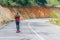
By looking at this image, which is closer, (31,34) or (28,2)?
(31,34)

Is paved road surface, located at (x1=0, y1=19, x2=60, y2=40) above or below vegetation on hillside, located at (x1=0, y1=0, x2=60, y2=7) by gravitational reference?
above

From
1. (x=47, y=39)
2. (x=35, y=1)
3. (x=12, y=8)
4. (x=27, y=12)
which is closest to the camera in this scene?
(x=47, y=39)

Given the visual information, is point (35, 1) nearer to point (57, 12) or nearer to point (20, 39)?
point (57, 12)

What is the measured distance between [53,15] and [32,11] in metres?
9.57

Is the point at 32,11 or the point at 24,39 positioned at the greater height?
the point at 24,39

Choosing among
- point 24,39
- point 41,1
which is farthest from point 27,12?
point 24,39

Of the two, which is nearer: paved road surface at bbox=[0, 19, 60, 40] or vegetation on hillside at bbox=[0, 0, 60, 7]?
paved road surface at bbox=[0, 19, 60, 40]

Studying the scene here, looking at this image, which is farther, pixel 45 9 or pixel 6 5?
pixel 45 9

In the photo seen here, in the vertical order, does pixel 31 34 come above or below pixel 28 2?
above

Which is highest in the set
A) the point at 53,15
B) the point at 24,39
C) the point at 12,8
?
the point at 24,39

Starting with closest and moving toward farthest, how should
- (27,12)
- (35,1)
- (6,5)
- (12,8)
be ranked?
(6,5)
(12,8)
(27,12)
(35,1)

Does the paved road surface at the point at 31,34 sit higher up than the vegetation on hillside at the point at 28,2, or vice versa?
the paved road surface at the point at 31,34

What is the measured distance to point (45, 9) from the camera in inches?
3686

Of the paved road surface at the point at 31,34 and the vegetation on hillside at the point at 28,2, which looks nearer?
the paved road surface at the point at 31,34
